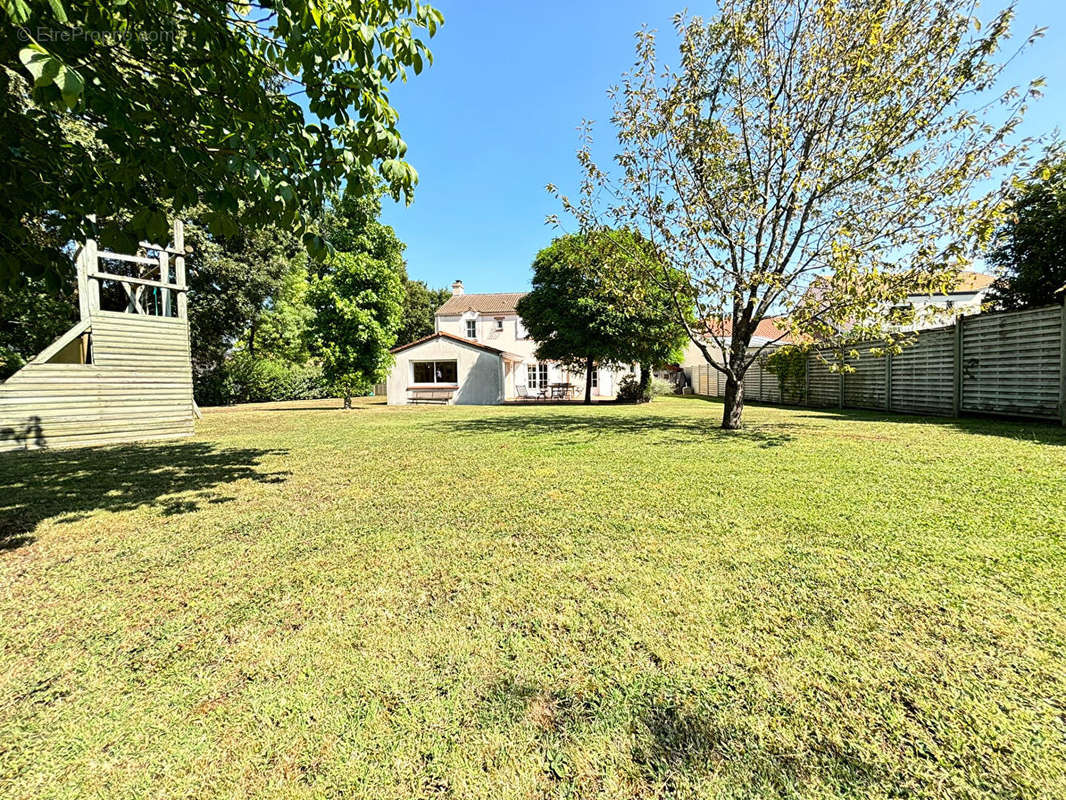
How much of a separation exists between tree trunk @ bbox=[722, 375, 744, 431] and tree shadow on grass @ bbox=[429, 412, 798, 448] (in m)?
0.24

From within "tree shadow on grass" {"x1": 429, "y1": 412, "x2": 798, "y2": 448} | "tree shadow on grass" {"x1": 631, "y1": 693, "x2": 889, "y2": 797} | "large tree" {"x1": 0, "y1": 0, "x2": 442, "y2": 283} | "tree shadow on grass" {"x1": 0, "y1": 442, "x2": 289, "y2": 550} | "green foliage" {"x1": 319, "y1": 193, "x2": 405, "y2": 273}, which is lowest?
"tree shadow on grass" {"x1": 631, "y1": 693, "x2": 889, "y2": 797}

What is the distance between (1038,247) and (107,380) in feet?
80.2

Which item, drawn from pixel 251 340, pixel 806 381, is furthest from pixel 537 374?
pixel 251 340

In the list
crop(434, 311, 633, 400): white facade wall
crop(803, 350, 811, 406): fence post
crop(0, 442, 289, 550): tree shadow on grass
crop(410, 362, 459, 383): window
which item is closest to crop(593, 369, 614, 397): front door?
crop(434, 311, 633, 400): white facade wall

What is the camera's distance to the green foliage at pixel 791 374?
15.9 m

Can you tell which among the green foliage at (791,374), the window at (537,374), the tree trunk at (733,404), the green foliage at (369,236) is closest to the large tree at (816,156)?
the tree trunk at (733,404)

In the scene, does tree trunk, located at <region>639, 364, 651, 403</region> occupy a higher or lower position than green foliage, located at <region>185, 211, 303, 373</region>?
lower

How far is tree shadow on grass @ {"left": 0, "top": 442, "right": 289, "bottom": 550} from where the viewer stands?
423 centimetres

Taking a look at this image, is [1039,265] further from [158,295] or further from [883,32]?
[158,295]

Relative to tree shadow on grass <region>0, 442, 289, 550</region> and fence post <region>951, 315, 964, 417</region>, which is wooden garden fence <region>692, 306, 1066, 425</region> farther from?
tree shadow on grass <region>0, 442, 289, 550</region>

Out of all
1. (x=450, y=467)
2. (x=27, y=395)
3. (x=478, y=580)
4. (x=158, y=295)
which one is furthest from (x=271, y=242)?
(x=478, y=580)

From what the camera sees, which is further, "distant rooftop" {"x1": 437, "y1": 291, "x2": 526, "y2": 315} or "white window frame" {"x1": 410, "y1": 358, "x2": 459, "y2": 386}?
"distant rooftop" {"x1": 437, "y1": 291, "x2": 526, "y2": 315}

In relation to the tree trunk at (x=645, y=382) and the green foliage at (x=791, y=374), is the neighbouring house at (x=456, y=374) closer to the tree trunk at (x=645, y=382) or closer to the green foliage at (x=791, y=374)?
the tree trunk at (x=645, y=382)

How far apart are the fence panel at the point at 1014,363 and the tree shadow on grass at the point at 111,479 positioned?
1376 cm
